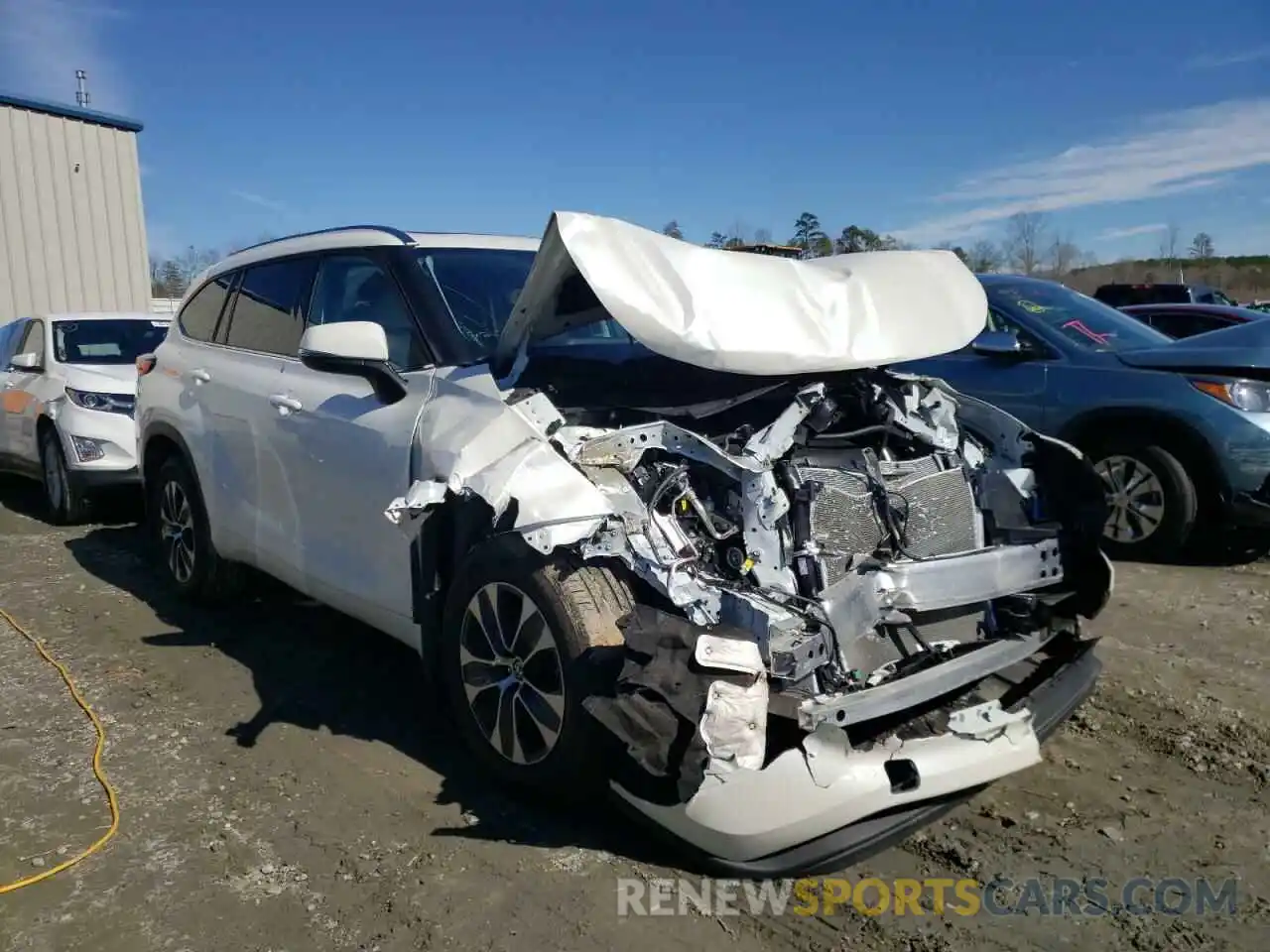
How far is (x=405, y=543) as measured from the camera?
3473 mm

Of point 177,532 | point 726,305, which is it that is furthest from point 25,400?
point 726,305

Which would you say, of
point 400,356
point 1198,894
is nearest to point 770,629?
point 1198,894

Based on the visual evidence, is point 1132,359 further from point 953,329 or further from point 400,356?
point 400,356

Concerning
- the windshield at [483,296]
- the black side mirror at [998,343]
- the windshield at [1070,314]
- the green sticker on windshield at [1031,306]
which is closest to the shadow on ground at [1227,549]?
the windshield at [1070,314]

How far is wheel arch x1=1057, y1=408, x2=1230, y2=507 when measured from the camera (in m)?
5.86

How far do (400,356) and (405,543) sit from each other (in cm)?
76

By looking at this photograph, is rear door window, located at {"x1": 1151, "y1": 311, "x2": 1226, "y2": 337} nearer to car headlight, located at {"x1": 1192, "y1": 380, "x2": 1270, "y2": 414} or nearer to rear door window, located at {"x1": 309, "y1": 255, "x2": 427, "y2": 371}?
car headlight, located at {"x1": 1192, "y1": 380, "x2": 1270, "y2": 414}

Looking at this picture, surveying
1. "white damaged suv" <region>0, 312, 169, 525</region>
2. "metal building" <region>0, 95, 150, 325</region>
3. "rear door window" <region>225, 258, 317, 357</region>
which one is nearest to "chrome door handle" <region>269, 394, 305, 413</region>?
"rear door window" <region>225, 258, 317, 357</region>

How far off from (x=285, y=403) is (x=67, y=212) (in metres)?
15.4

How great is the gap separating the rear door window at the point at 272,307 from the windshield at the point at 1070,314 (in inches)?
178

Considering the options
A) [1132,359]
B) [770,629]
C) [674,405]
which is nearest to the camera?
[770,629]

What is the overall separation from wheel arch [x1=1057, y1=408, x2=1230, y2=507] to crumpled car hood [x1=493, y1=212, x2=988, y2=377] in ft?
9.80

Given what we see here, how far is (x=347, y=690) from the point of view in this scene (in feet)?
14.1

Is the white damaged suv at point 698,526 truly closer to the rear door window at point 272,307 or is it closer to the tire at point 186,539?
the rear door window at point 272,307
